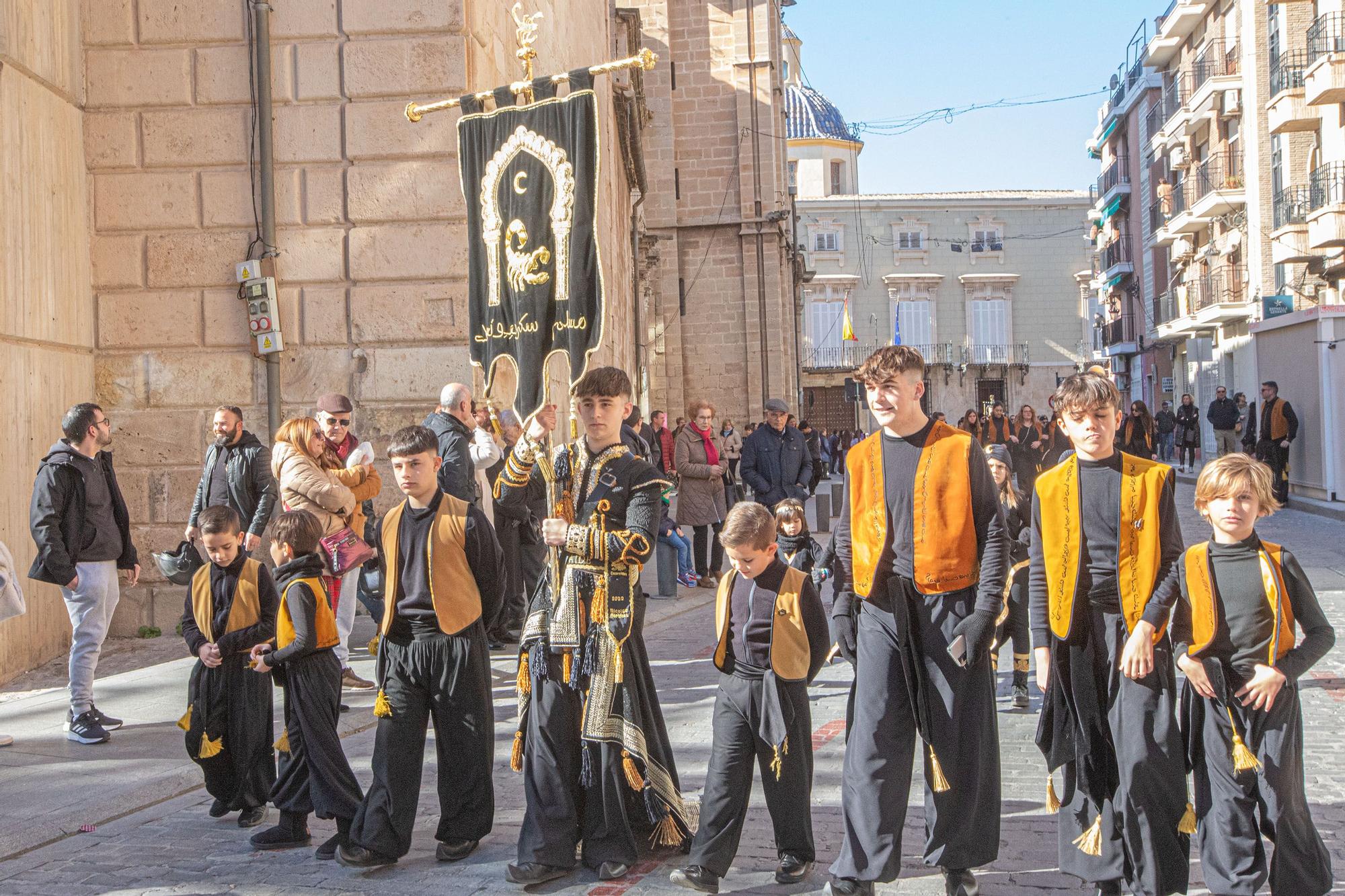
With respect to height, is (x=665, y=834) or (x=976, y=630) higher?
(x=976, y=630)

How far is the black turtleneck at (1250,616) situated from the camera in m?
4.15

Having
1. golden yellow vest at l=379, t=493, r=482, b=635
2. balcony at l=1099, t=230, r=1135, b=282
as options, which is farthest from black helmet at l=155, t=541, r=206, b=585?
balcony at l=1099, t=230, r=1135, b=282

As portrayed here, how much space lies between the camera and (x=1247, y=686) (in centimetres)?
412

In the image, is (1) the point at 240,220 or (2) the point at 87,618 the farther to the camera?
(1) the point at 240,220

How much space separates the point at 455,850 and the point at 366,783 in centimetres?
129

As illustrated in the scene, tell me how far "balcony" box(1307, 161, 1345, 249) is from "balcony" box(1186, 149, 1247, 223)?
267 inches

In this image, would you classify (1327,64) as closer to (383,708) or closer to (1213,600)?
(1213,600)

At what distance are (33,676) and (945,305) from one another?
5902 centimetres

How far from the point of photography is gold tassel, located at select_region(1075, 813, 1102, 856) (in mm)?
4301

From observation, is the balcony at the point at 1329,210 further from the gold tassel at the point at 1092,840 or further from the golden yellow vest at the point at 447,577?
the golden yellow vest at the point at 447,577

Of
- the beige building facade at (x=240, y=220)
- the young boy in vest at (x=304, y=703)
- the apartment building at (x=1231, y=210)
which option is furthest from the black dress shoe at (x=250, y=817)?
the apartment building at (x=1231, y=210)

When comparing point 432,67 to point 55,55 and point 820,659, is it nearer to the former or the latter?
point 55,55

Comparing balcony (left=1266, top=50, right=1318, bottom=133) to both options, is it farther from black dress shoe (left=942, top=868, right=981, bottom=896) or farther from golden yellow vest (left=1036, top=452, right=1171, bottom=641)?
black dress shoe (left=942, top=868, right=981, bottom=896)

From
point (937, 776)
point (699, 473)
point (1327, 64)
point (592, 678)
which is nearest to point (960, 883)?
point (937, 776)
